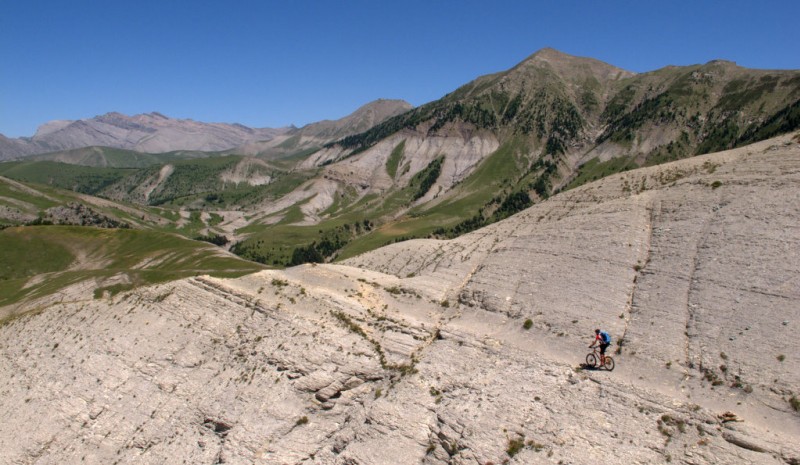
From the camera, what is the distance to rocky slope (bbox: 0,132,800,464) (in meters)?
26.1

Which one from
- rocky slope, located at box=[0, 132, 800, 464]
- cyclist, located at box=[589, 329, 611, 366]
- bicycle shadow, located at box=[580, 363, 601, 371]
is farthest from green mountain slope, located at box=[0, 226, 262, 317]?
cyclist, located at box=[589, 329, 611, 366]

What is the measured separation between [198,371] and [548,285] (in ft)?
98.3

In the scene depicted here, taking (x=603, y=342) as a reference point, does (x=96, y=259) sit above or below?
below

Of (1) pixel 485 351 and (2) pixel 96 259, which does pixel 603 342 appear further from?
(2) pixel 96 259

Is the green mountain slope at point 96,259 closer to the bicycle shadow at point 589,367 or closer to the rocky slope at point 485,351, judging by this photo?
the rocky slope at point 485,351

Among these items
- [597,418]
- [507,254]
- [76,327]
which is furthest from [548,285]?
[76,327]

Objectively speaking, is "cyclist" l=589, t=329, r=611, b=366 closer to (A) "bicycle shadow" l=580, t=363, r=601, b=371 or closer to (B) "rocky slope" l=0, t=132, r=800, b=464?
(A) "bicycle shadow" l=580, t=363, r=601, b=371

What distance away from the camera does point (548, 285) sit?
39.0 metres

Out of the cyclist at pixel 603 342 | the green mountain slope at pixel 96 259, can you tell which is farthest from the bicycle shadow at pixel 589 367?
the green mountain slope at pixel 96 259

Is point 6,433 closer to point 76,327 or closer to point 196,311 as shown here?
point 76,327

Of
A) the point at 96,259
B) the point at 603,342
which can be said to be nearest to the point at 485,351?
the point at 603,342

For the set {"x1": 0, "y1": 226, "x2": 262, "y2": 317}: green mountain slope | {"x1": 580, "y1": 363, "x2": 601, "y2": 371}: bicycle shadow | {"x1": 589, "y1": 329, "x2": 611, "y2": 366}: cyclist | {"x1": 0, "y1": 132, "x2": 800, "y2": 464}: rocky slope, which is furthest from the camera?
{"x1": 0, "y1": 226, "x2": 262, "y2": 317}: green mountain slope

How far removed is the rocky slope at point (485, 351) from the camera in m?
26.1

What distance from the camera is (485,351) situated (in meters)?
34.2
